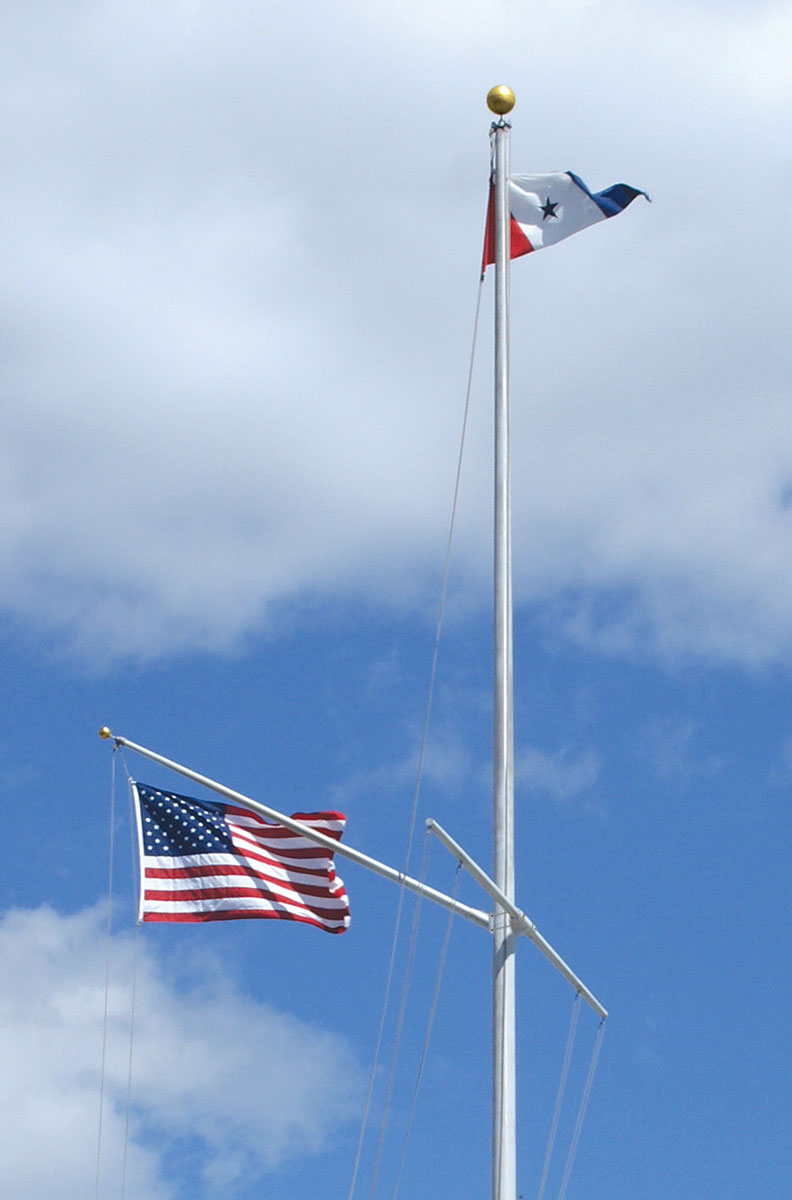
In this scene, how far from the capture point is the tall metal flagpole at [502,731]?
66.9 ft

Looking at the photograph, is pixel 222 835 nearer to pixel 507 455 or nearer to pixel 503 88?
pixel 507 455

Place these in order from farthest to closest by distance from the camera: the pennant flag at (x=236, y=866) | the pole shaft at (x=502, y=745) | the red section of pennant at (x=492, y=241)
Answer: the red section of pennant at (x=492, y=241) < the pennant flag at (x=236, y=866) < the pole shaft at (x=502, y=745)

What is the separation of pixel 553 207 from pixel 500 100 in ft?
6.58

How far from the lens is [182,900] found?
979 inches

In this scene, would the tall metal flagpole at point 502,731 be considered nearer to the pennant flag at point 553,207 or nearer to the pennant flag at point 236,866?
the pennant flag at point 553,207

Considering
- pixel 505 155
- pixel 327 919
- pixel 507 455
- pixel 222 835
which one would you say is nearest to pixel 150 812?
pixel 222 835

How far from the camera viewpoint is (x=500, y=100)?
25.4 metres

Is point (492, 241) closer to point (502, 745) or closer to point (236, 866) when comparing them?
point (502, 745)

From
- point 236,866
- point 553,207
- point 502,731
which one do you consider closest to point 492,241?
point 553,207

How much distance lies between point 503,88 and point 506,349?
345 cm

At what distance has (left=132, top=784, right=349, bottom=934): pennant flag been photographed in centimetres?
2489

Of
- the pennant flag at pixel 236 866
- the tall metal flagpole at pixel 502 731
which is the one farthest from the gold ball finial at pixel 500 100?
the pennant flag at pixel 236 866

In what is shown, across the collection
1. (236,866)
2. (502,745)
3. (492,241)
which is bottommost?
(502,745)

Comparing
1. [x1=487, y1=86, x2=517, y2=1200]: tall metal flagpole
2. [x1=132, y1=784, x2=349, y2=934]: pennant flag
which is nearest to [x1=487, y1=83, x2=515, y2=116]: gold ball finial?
[x1=487, y1=86, x2=517, y2=1200]: tall metal flagpole
